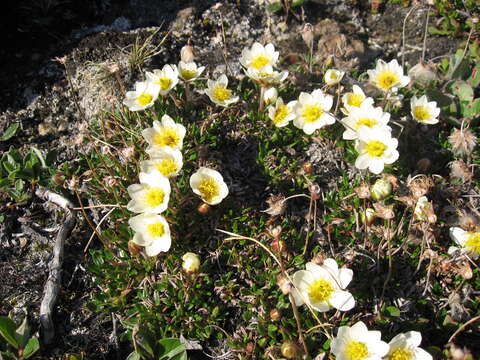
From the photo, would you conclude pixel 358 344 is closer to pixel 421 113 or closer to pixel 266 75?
pixel 421 113

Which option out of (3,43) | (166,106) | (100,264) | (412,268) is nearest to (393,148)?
(412,268)

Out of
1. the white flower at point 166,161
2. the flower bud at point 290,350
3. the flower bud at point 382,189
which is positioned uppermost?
the white flower at point 166,161

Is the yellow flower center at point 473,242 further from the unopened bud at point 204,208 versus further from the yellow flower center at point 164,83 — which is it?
the yellow flower center at point 164,83

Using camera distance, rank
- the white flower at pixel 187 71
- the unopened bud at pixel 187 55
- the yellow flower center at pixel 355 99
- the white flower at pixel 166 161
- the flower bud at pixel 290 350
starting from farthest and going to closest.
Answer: the unopened bud at pixel 187 55 < the white flower at pixel 187 71 < the yellow flower center at pixel 355 99 < the white flower at pixel 166 161 < the flower bud at pixel 290 350

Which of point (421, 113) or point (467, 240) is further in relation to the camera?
point (421, 113)

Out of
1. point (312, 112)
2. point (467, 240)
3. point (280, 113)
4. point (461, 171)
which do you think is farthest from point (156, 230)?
point (461, 171)

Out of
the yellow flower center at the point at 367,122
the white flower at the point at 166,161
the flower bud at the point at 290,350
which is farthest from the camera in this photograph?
the yellow flower center at the point at 367,122

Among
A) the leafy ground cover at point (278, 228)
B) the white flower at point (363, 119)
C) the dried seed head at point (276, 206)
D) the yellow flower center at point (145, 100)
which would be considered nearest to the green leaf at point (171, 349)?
the leafy ground cover at point (278, 228)

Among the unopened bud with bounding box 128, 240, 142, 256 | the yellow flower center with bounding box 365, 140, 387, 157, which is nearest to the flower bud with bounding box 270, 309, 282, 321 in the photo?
the unopened bud with bounding box 128, 240, 142, 256

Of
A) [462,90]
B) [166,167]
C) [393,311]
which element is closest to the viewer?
[393,311]
